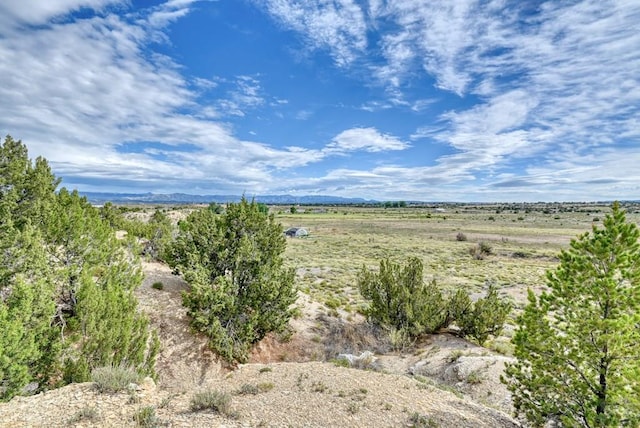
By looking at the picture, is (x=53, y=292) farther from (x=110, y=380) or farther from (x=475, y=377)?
(x=475, y=377)

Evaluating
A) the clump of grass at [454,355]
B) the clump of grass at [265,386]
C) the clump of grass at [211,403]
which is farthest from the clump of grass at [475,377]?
the clump of grass at [211,403]

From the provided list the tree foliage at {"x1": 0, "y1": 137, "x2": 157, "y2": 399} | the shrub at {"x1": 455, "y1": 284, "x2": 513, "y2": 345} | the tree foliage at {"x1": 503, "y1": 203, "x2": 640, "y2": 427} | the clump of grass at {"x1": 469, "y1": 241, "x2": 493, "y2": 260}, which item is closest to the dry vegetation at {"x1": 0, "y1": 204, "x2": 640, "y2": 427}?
the shrub at {"x1": 455, "y1": 284, "x2": 513, "y2": 345}

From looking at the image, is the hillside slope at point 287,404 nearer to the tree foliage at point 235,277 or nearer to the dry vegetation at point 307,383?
the dry vegetation at point 307,383

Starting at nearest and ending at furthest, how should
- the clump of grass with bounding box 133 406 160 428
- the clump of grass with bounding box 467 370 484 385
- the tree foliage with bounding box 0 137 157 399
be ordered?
1. the clump of grass with bounding box 133 406 160 428
2. the tree foliage with bounding box 0 137 157 399
3. the clump of grass with bounding box 467 370 484 385

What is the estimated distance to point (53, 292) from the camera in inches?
378

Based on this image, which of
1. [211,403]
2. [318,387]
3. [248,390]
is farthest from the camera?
[318,387]

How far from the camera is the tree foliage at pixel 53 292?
25.3ft

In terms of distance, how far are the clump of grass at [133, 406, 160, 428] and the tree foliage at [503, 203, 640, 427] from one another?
666 centimetres

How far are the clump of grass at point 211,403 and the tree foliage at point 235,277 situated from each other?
5.69 m

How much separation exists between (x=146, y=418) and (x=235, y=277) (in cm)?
857

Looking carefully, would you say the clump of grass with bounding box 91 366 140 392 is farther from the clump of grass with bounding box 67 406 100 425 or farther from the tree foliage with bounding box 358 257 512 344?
the tree foliage with bounding box 358 257 512 344

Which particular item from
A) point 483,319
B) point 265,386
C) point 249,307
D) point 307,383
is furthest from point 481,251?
point 265,386

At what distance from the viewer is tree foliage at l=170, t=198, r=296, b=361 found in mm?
12953

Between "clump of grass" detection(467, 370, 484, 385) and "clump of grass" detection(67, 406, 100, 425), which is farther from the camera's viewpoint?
"clump of grass" detection(467, 370, 484, 385)
